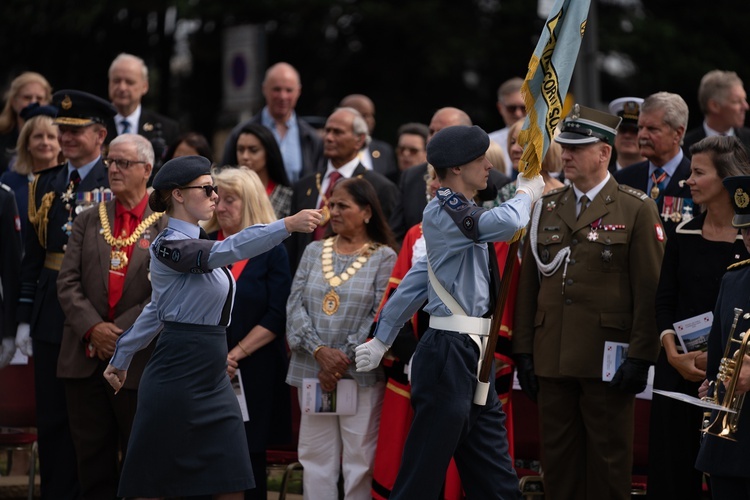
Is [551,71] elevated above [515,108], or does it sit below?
below

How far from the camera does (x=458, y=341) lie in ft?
22.8

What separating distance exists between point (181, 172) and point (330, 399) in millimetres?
1942

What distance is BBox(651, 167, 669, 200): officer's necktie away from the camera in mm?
8852

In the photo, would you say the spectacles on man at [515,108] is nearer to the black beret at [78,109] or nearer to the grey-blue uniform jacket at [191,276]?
the black beret at [78,109]

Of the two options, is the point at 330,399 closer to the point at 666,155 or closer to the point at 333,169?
the point at 333,169

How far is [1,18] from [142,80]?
8917mm

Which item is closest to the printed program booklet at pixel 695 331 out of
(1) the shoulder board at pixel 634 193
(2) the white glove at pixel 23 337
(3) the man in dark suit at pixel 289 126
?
(1) the shoulder board at pixel 634 193

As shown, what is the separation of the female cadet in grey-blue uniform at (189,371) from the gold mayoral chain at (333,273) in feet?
4.20

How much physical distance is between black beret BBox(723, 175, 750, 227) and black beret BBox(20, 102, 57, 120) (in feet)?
18.4

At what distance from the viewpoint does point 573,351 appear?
7.91 m

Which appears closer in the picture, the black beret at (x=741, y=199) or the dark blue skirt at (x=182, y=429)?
the black beret at (x=741, y=199)

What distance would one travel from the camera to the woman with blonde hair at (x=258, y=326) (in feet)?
27.9

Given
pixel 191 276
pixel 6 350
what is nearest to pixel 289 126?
pixel 6 350

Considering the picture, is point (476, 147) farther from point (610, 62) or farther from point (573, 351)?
point (610, 62)
